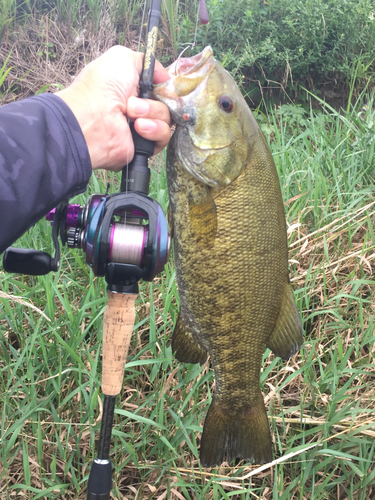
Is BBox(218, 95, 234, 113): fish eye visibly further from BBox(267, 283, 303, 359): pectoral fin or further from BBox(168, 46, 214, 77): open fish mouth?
BBox(267, 283, 303, 359): pectoral fin

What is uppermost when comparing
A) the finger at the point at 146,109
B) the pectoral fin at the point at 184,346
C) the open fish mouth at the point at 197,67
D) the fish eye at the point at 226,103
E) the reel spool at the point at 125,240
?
the open fish mouth at the point at 197,67

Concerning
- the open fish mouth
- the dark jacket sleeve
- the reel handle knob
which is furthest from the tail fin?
the open fish mouth

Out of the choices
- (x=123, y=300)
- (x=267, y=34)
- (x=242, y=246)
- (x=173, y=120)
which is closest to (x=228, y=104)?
(x=173, y=120)

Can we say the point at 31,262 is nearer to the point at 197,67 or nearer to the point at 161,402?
the point at 197,67

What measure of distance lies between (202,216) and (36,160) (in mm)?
503

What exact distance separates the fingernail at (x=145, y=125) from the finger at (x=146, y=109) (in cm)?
1

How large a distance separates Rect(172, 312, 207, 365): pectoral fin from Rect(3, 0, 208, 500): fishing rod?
19cm

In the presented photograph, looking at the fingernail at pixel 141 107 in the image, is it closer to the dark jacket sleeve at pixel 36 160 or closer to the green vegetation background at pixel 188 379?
the dark jacket sleeve at pixel 36 160

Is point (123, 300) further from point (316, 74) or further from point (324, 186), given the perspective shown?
point (316, 74)

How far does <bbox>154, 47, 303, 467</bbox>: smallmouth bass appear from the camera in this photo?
1.33 metres

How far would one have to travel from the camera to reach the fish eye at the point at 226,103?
1344 millimetres

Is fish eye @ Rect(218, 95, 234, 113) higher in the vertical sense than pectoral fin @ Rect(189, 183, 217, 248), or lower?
higher

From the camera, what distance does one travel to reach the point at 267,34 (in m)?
5.53

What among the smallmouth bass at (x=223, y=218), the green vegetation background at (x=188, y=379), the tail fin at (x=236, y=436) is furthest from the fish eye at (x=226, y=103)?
the tail fin at (x=236, y=436)
